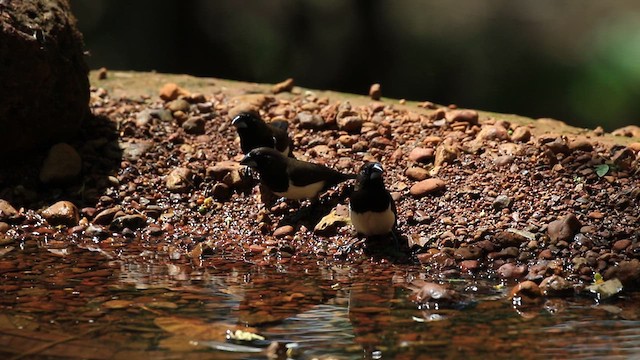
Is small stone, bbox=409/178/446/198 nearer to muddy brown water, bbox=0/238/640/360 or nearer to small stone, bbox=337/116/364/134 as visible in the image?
muddy brown water, bbox=0/238/640/360

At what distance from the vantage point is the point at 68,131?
20.6ft

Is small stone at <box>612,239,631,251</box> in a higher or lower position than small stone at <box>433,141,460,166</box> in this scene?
lower

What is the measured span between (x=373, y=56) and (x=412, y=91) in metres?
0.65

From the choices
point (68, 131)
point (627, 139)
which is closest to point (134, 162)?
point (68, 131)

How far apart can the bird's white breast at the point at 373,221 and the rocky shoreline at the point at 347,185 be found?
0.46 ft

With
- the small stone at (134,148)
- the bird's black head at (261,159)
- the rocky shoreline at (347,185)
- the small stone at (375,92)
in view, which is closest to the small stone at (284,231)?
the rocky shoreline at (347,185)

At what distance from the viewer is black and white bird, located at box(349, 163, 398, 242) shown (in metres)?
4.95

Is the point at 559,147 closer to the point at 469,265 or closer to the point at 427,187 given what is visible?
the point at 427,187

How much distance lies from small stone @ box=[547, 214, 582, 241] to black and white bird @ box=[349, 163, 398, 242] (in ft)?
3.01

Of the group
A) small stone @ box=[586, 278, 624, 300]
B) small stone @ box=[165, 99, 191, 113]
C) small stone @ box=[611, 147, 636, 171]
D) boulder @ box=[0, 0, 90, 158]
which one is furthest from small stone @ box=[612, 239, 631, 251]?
boulder @ box=[0, 0, 90, 158]

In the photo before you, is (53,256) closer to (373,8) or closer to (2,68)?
(2,68)

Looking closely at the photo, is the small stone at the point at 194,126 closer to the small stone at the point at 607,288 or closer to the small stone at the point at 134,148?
the small stone at the point at 134,148

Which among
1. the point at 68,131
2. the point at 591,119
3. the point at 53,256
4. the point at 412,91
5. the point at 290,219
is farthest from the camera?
the point at 412,91

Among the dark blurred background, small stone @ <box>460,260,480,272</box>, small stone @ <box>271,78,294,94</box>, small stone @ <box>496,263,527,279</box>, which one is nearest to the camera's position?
small stone @ <box>496,263,527,279</box>
